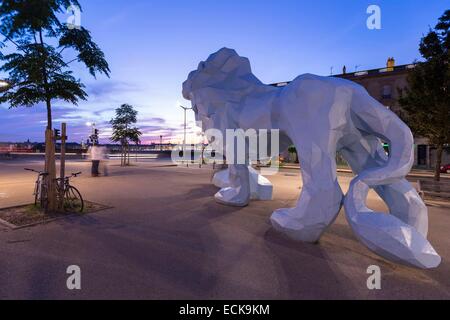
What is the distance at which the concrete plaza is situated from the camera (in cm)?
308

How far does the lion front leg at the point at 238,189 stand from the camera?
7.07 meters

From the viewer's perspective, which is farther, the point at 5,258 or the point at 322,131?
the point at 322,131

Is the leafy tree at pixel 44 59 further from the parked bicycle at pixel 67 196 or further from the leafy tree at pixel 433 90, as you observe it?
the leafy tree at pixel 433 90

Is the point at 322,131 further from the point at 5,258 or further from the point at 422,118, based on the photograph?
the point at 422,118

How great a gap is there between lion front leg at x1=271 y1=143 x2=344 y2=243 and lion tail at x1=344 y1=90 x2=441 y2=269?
0.27 meters

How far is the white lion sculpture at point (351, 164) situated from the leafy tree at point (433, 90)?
6578mm

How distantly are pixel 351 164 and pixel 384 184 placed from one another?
4.40 feet

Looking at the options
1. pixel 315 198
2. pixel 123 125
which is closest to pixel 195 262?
pixel 315 198

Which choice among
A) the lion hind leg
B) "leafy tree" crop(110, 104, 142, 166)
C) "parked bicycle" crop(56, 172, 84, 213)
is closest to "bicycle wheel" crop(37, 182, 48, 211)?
"parked bicycle" crop(56, 172, 84, 213)

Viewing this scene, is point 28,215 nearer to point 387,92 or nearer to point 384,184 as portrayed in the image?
point 384,184

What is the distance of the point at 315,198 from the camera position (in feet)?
13.7

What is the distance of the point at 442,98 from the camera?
30.7 ft
